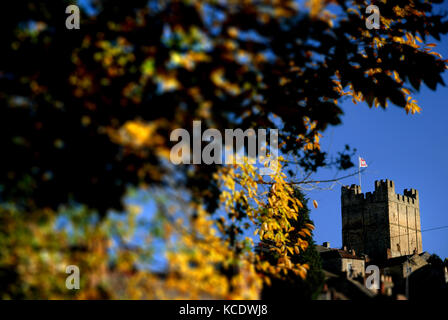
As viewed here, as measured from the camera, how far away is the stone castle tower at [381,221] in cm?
7444

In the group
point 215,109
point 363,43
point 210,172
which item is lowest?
point 210,172

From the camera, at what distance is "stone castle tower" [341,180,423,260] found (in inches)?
2931

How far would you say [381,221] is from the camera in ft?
246

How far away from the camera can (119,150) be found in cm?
351

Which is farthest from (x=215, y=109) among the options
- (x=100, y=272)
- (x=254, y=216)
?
(x=254, y=216)

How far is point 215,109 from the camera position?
11.9 feet

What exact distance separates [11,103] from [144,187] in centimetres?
141

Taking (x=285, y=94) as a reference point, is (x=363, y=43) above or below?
above

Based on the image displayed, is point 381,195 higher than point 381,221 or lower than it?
higher
